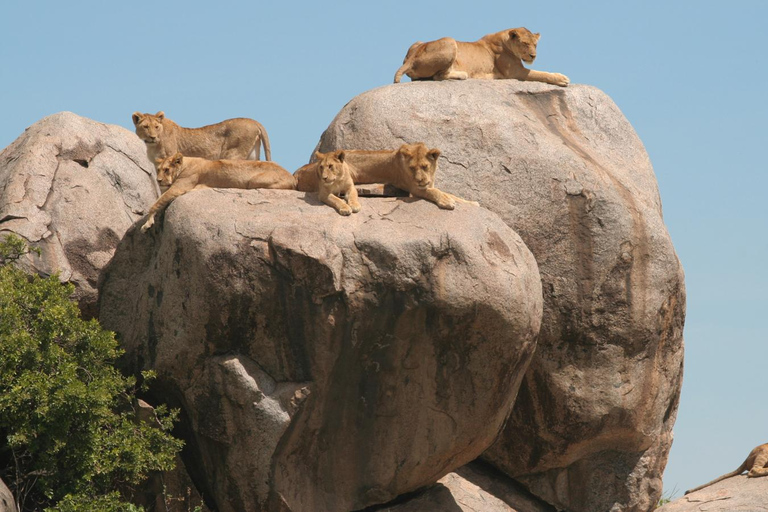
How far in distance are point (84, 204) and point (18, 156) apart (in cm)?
121

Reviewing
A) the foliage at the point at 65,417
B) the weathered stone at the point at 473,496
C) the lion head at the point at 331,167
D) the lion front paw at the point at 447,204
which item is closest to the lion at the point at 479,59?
the lion head at the point at 331,167

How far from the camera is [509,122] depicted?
1652 cm

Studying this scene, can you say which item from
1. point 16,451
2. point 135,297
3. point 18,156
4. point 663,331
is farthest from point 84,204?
point 663,331

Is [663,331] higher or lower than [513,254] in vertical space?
lower

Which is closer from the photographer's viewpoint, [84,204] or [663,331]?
[663,331]

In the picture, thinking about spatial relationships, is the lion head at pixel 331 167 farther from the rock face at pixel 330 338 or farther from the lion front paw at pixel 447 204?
the lion front paw at pixel 447 204

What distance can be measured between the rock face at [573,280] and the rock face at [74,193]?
3590 millimetres

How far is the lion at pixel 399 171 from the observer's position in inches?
582

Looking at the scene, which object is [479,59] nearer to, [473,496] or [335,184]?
[335,184]

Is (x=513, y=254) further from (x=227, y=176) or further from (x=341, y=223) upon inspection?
(x=227, y=176)

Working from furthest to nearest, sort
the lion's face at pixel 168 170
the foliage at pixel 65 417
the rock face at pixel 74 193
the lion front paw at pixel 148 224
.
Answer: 1. the rock face at pixel 74 193
2. the lion's face at pixel 168 170
3. the lion front paw at pixel 148 224
4. the foliage at pixel 65 417

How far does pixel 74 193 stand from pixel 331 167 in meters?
5.04

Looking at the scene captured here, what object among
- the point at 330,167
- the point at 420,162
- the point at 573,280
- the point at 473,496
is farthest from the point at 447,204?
the point at 473,496

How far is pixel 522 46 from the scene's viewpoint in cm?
1814
